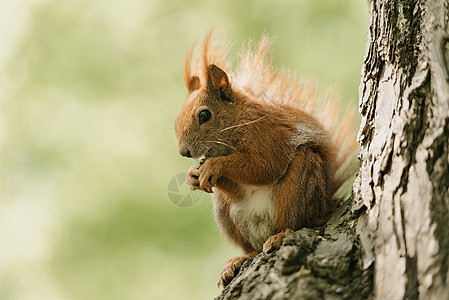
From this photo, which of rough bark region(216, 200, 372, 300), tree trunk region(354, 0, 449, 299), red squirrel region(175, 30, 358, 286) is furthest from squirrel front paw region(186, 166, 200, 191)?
tree trunk region(354, 0, 449, 299)

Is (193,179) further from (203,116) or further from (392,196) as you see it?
(392,196)

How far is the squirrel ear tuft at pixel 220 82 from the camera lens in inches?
109

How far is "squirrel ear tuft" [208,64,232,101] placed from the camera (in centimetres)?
278

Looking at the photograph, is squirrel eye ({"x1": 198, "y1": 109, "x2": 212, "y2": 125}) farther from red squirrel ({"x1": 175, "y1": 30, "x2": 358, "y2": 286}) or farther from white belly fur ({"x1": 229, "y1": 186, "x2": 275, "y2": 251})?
white belly fur ({"x1": 229, "y1": 186, "x2": 275, "y2": 251})

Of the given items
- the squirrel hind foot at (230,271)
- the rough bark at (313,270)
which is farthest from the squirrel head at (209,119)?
the rough bark at (313,270)

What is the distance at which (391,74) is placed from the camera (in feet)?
6.57

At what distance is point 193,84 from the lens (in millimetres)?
3066

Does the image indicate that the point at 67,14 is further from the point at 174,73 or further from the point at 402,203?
the point at 402,203

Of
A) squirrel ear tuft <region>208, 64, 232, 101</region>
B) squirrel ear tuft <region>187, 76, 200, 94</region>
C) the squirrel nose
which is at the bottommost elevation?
the squirrel nose

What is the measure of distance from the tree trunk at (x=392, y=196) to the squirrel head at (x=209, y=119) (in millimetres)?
761

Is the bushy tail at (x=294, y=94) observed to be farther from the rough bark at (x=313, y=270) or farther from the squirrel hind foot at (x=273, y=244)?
the rough bark at (x=313, y=270)

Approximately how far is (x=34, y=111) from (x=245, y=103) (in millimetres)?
3600

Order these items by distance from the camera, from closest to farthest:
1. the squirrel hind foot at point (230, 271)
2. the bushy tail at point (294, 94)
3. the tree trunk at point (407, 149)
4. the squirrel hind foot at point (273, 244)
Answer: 1. the tree trunk at point (407, 149)
2. the squirrel hind foot at point (273, 244)
3. the squirrel hind foot at point (230, 271)
4. the bushy tail at point (294, 94)

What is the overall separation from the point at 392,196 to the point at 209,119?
46.8 inches
